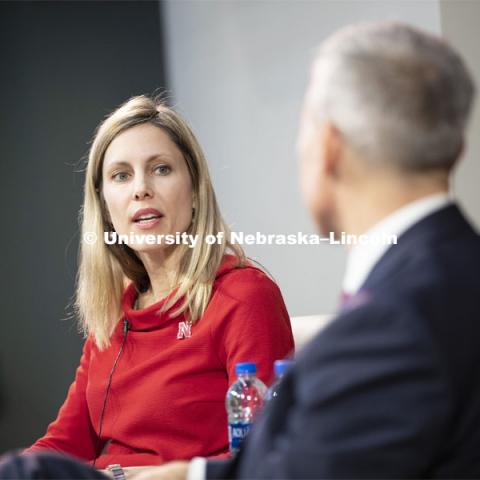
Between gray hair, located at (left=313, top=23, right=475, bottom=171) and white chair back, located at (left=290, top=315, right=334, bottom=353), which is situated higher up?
gray hair, located at (left=313, top=23, right=475, bottom=171)

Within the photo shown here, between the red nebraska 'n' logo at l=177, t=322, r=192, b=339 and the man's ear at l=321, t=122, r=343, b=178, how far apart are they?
1.10 meters

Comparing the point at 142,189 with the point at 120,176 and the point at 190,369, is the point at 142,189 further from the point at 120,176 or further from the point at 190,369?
the point at 190,369

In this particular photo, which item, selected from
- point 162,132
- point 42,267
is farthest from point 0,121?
point 162,132

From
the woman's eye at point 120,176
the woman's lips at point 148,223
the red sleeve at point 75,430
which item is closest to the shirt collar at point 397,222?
the woman's lips at point 148,223

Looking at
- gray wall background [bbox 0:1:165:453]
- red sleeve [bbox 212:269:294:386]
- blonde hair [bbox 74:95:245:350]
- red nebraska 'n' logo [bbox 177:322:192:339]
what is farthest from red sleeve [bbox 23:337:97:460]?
gray wall background [bbox 0:1:165:453]

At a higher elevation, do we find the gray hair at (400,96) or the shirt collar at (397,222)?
the gray hair at (400,96)

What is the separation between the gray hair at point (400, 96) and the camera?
1.10 meters

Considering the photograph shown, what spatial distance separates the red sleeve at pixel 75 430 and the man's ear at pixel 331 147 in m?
1.47

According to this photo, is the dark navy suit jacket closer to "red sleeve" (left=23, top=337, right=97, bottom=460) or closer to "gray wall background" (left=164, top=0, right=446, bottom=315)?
"red sleeve" (left=23, top=337, right=97, bottom=460)

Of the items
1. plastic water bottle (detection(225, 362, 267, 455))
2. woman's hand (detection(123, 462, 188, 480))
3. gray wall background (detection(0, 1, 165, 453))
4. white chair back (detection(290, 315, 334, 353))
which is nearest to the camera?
woman's hand (detection(123, 462, 188, 480))

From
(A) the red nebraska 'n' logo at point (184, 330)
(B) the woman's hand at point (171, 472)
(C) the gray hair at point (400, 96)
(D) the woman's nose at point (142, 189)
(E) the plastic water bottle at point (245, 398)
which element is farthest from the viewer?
(D) the woman's nose at point (142, 189)

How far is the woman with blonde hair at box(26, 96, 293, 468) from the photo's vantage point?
214 centimetres

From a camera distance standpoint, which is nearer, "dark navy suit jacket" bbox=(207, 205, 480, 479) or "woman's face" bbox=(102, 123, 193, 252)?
"dark navy suit jacket" bbox=(207, 205, 480, 479)

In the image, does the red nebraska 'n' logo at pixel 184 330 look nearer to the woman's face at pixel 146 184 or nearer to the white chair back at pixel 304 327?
the woman's face at pixel 146 184
